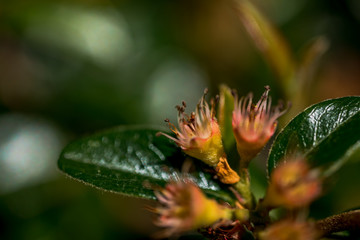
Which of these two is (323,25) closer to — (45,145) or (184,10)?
(184,10)

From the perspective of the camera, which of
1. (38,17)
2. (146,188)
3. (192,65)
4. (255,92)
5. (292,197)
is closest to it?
(292,197)

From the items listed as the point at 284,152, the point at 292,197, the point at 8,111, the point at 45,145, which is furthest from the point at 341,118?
the point at 8,111

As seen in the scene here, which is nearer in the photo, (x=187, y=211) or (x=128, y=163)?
(x=187, y=211)

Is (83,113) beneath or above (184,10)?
beneath

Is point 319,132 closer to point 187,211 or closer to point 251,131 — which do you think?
point 251,131

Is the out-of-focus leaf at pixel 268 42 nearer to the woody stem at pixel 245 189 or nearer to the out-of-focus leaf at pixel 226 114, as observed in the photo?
the out-of-focus leaf at pixel 226 114

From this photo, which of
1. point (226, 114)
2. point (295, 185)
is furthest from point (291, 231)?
point (226, 114)
